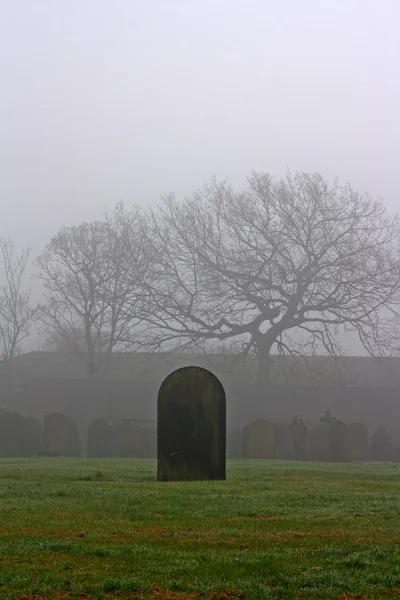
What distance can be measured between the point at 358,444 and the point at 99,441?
34.3 feet

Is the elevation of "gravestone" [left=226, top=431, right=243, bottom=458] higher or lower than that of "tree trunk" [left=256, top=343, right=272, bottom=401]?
lower

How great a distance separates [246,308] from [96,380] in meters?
11.0

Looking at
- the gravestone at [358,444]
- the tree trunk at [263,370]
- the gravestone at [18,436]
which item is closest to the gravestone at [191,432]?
the gravestone at [18,436]

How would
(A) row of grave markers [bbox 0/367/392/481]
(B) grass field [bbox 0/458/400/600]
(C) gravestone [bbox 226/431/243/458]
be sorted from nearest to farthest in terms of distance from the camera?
(B) grass field [bbox 0/458/400/600] < (A) row of grave markers [bbox 0/367/392/481] < (C) gravestone [bbox 226/431/243/458]

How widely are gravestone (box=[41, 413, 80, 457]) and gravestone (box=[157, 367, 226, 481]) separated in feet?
64.3

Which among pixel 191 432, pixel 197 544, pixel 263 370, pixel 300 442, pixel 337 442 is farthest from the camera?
pixel 263 370

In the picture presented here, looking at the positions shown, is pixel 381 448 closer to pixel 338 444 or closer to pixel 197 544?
pixel 338 444

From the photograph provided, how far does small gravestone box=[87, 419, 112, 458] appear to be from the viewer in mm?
32688

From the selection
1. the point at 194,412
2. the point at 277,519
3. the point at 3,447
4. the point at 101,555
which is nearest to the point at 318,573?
the point at 101,555

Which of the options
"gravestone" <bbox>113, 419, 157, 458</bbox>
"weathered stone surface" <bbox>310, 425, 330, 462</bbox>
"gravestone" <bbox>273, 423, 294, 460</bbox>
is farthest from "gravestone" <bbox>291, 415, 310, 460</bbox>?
"gravestone" <bbox>113, 419, 157, 458</bbox>

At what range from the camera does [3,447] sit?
3231 centimetres

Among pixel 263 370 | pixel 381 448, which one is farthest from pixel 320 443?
pixel 263 370

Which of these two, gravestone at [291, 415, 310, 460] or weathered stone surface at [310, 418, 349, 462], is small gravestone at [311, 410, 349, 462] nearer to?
weathered stone surface at [310, 418, 349, 462]

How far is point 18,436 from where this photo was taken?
32.5 m
